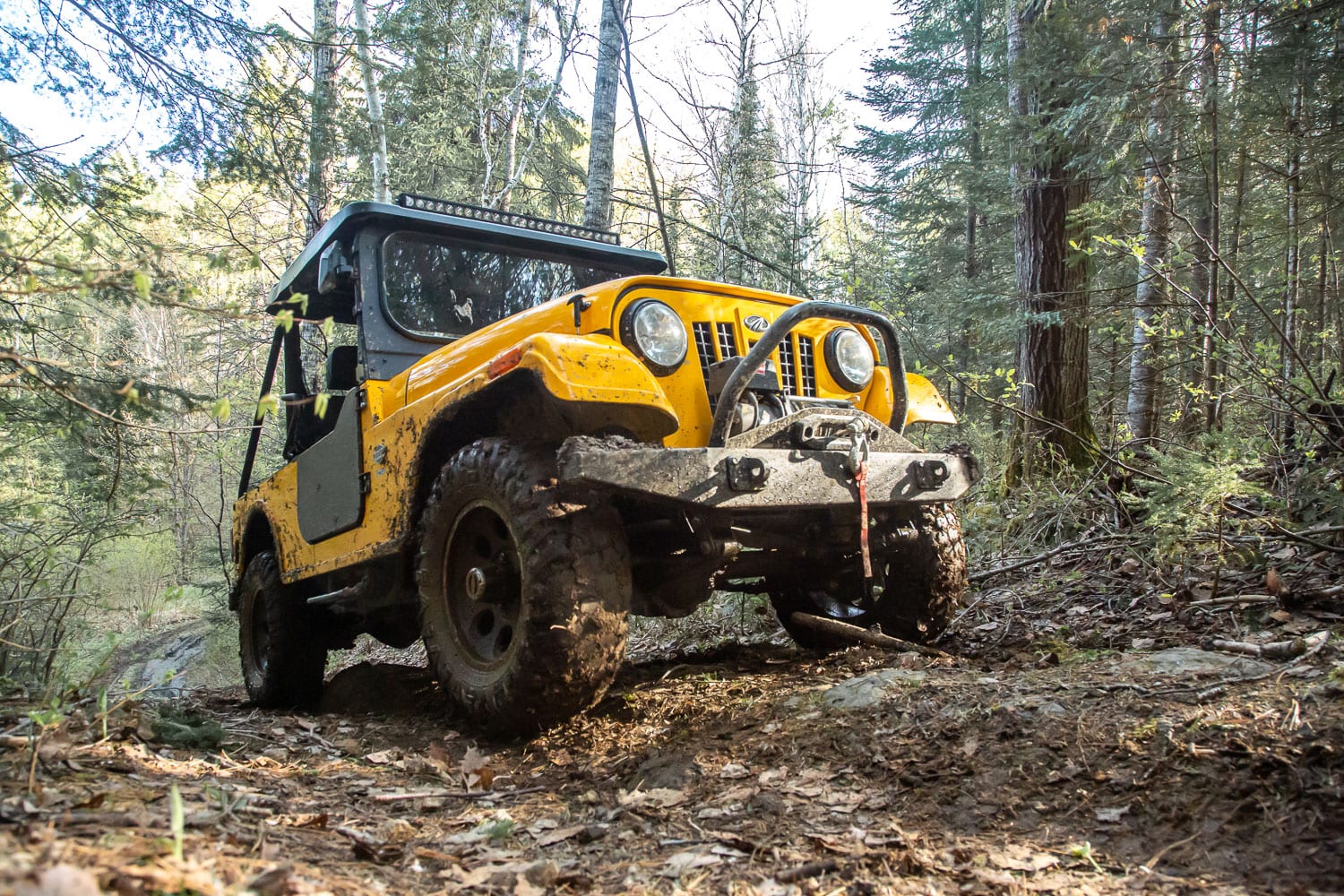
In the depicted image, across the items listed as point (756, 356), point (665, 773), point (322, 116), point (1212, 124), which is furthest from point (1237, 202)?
point (322, 116)

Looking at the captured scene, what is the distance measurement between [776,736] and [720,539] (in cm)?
77

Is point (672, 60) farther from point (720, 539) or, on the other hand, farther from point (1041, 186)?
point (720, 539)

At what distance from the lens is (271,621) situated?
17.5 feet

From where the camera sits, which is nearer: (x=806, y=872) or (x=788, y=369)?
(x=806, y=872)

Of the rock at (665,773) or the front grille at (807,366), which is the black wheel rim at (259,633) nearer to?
the rock at (665,773)

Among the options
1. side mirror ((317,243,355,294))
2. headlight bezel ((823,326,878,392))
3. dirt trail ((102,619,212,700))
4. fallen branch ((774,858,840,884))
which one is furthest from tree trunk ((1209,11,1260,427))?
dirt trail ((102,619,212,700))

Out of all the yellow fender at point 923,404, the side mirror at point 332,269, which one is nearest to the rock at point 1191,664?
the yellow fender at point 923,404

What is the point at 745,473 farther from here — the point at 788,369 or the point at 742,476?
the point at 788,369

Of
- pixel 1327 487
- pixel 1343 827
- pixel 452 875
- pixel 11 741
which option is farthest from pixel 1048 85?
pixel 11 741

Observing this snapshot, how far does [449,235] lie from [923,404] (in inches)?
107

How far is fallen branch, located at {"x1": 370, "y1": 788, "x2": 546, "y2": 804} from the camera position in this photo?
2.65m

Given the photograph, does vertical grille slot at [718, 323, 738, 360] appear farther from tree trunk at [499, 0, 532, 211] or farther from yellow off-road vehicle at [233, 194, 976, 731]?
tree trunk at [499, 0, 532, 211]

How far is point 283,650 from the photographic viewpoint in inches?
208

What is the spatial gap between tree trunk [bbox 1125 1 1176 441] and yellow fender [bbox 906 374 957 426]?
1.20 meters
